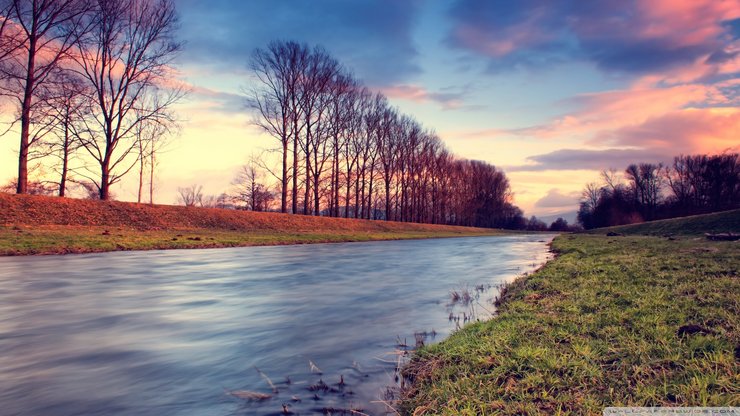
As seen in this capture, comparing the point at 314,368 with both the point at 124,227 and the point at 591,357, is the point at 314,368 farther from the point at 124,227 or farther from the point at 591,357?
the point at 124,227

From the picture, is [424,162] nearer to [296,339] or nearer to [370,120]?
[370,120]

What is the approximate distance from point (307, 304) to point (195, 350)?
10.5 feet

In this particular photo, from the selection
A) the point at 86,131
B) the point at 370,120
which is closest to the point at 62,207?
Result: the point at 86,131

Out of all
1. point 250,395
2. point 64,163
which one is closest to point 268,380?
point 250,395

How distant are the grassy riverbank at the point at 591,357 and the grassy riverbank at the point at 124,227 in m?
18.3

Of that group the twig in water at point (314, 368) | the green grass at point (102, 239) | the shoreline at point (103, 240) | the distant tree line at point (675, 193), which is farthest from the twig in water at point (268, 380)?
the distant tree line at point (675, 193)

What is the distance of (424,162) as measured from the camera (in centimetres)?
7200

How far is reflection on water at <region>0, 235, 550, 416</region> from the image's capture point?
3846 millimetres

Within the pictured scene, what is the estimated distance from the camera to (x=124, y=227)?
24391mm

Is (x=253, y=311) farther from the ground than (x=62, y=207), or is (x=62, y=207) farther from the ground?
(x=62, y=207)

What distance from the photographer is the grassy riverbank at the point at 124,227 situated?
1806 cm

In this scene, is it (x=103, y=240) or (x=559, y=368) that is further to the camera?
(x=103, y=240)

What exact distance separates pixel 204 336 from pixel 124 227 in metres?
21.9

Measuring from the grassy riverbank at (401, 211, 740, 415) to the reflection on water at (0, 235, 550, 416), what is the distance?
0.71m
